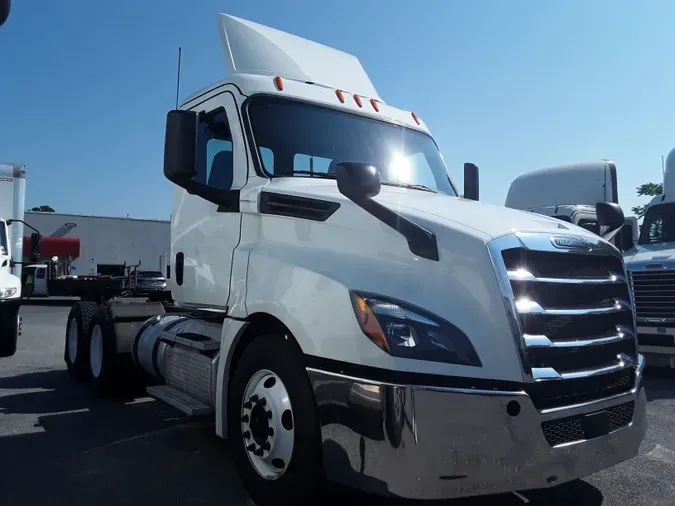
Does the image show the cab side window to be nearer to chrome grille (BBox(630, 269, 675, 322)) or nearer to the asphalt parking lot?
the asphalt parking lot

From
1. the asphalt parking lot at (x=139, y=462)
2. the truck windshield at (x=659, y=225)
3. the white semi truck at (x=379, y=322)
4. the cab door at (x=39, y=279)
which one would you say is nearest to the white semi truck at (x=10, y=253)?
the asphalt parking lot at (x=139, y=462)

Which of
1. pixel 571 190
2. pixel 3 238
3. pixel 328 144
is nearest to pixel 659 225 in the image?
pixel 571 190

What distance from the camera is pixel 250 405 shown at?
3.61 m

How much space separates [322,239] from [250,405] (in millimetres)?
1085

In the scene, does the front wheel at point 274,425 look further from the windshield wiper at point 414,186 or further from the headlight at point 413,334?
the windshield wiper at point 414,186

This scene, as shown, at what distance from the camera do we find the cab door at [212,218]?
4.37 meters

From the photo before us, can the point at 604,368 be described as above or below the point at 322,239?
below

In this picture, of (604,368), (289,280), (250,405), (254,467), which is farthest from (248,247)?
(604,368)

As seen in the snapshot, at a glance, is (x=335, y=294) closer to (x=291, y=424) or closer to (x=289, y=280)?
(x=289, y=280)

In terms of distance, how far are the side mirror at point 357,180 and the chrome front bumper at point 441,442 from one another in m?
0.99

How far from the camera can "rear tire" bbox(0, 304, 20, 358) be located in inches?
388

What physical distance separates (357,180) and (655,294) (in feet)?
22.3

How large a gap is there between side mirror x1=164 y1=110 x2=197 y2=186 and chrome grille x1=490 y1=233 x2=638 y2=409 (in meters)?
2.15

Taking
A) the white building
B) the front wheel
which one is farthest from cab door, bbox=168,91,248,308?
the white building
